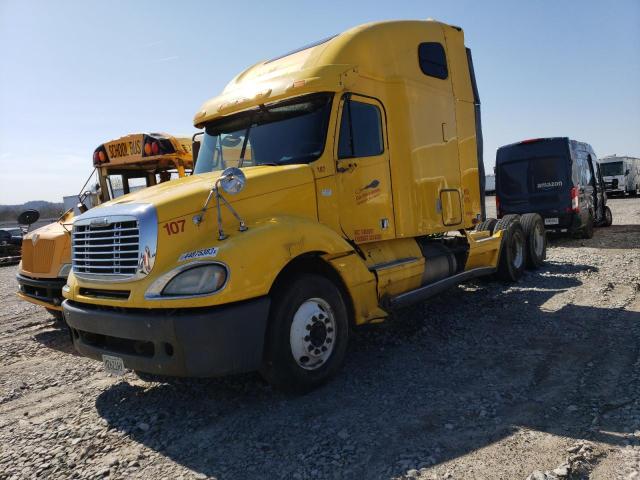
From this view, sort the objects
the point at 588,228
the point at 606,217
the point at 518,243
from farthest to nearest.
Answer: the point at 606,217
the point at 588,228
the point at 518,243

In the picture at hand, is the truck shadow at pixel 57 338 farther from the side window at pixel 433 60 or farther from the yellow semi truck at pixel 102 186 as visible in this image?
the side window at pixel 433 60

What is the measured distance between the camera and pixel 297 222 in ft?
13.7

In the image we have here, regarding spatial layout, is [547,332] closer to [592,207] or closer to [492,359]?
[492,359]

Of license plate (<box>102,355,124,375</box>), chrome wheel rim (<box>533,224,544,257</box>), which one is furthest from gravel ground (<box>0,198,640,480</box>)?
chrome wheel rim (<box>533,224,544,257</box>)

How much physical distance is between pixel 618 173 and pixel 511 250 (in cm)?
2660

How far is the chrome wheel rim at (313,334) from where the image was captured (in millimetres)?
4012

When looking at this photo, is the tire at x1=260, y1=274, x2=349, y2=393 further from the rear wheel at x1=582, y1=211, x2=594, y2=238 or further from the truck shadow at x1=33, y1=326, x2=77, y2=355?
the rear wheel at x1=582, y1=211, x2=594, y2=238

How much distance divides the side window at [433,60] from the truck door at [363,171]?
3.89ft

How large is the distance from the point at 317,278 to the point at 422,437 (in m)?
1.53

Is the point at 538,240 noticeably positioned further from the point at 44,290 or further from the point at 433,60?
the point at 44,290

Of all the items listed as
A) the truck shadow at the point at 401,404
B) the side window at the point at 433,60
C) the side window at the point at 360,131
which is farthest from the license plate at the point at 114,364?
the side window at the point at 433,60

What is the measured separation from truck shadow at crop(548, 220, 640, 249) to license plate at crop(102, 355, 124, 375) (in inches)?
456

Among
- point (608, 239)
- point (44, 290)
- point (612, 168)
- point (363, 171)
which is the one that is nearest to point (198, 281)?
point (363, 171)

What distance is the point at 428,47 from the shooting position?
6.24m
